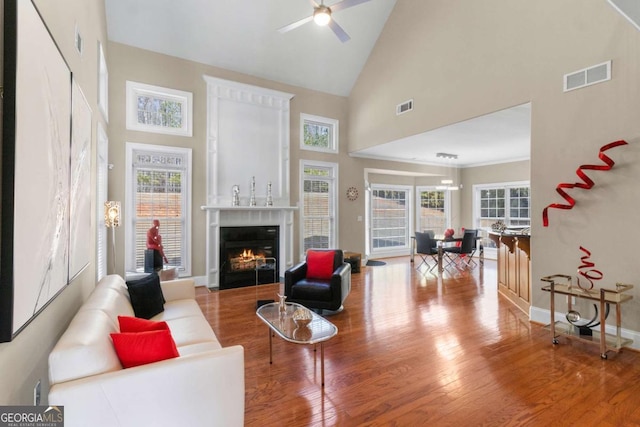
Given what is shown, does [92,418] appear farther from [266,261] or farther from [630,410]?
[266,261]

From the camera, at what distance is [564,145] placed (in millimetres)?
3621

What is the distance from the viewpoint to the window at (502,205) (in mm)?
8328

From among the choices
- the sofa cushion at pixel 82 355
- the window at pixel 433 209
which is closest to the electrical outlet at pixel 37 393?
the sofa cushion at pixel 82 355

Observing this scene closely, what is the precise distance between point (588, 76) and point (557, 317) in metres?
2.81

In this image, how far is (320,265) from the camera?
14.8 ft

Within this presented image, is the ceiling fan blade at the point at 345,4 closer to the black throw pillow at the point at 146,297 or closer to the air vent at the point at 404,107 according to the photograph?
the air vent at the point at 404,107

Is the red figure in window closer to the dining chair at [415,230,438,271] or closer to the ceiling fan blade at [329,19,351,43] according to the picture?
the ceiling fan blade at [329,19,351,43]

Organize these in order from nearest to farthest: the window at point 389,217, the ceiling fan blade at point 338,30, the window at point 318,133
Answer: the ceiling fan blade at point 338,30 → the window at point 318,133 → the window at point 389,217

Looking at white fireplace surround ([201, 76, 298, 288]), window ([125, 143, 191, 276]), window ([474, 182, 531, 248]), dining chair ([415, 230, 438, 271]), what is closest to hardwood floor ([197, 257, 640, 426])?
window ([125, 143, 191, 276])

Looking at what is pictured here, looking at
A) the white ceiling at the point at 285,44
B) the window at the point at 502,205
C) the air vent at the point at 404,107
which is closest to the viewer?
the white ceiling at the point at 285,44

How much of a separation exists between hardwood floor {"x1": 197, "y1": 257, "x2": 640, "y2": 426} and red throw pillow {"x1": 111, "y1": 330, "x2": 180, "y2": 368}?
84 cm

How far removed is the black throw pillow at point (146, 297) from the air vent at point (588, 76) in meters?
5.05

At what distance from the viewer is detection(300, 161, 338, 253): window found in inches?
279

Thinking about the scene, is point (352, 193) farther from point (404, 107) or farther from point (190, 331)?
point (190, 331)
